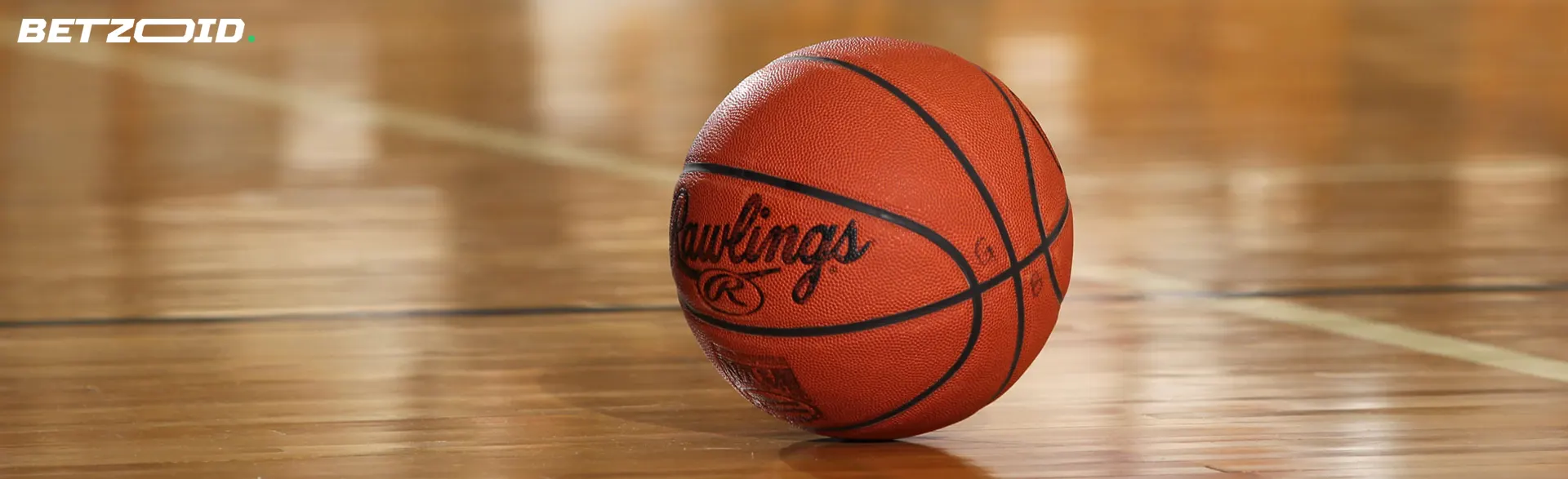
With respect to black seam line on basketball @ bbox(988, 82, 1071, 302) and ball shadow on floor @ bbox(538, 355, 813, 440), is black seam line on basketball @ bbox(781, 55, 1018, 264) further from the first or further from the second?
ball shadow on floor @ bbox(538, 355, 813, 440)

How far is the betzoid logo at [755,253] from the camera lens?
5.29 ft

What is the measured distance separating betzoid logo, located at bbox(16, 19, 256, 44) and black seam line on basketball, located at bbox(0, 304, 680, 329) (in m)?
2.36

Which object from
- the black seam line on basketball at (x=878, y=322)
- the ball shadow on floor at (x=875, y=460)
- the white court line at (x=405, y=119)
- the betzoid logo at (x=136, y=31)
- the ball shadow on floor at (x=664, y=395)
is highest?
the betzoid logo at (x=136, y=31)

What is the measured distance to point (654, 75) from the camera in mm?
5246

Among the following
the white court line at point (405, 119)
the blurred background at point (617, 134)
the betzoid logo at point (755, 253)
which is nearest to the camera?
the betzoid logo at point (755, 253)

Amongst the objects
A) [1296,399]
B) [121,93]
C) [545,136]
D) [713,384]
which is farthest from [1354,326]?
[121,93]

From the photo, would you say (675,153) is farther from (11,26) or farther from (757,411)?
(757,411)

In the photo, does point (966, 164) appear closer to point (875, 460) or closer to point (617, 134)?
point (875, 460)

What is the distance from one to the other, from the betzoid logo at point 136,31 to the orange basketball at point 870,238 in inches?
157

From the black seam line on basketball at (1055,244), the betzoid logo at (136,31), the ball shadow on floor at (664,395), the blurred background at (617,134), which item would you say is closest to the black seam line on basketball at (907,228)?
the black seam line on basketball at (1055,244)

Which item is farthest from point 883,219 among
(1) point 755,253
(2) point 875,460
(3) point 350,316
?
(3) point 350,316

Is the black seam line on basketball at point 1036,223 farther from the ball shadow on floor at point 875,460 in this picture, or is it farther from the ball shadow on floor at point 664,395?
the ball shadow on floor at point 664,395

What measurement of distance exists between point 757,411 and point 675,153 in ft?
9.11

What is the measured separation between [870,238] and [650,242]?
234 centimetres
